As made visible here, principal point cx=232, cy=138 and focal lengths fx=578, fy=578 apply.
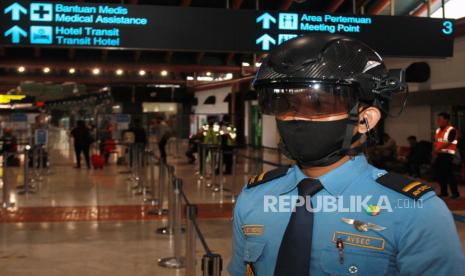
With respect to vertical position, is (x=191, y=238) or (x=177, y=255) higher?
(x=191, y=238)

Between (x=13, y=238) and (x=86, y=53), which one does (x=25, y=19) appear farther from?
(x=86, y=53)

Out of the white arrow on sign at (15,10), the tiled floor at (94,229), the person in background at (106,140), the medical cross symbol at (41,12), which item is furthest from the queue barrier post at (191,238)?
the person in background at (106,140)

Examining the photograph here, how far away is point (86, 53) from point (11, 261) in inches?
433

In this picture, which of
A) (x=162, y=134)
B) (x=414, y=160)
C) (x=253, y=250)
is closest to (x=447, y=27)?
(x=414, y=160)

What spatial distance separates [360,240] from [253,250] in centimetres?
34

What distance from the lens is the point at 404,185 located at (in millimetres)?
1565

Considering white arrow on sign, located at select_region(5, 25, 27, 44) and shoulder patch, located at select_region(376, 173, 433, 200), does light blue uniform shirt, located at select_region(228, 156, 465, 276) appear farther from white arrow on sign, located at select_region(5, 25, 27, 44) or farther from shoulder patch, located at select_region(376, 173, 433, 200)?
white arrow on sign, located at select_region(5, 25, 27, 44)

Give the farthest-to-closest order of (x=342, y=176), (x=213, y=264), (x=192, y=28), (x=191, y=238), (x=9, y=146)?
(x=9, y=146) < (x=192, y=28) < (x=191, y=238) < (x=213, y=264) < (x=342, y=176)

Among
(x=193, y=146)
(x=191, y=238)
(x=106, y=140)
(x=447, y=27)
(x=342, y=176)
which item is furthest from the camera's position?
(x=193, y=146)

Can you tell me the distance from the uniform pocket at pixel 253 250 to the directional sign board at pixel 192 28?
600 centimetres

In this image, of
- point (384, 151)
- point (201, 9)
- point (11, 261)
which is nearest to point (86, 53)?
point (384, 151)

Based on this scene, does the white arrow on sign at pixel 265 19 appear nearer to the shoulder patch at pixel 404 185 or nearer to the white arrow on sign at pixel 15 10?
the white arrow on sign at pixel 15 10

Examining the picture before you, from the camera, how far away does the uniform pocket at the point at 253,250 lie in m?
1.68

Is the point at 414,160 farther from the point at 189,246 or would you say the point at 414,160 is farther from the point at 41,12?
the point at 189,246
